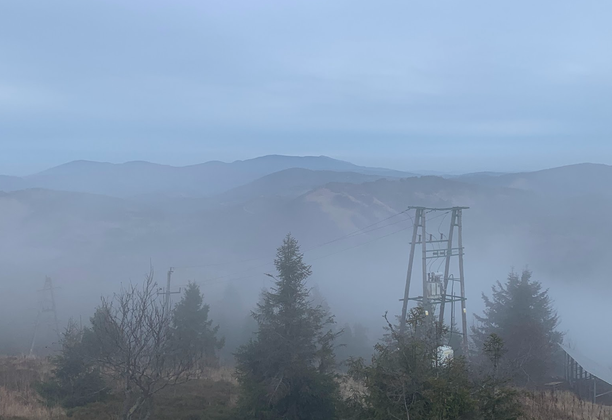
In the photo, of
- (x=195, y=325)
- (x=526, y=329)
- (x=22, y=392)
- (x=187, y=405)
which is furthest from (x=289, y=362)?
(x=195, y=325)

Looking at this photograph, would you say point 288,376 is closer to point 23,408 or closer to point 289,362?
point 289,362

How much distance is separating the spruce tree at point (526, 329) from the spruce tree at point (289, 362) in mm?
7720

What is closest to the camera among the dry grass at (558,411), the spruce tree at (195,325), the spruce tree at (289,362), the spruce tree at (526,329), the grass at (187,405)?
the dry grass at (558,411)

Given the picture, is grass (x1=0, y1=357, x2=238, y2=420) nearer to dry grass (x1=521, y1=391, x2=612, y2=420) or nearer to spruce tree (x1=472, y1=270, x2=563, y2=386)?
dry grass (x1=521, y1=391, x2=612, y2=420)

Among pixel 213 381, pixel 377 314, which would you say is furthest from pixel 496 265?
pixel 213 381

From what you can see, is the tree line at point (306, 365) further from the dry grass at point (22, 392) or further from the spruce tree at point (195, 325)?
the spruce tree at point (195, 325)

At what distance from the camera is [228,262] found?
78.9m

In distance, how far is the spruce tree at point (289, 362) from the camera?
36.0ft

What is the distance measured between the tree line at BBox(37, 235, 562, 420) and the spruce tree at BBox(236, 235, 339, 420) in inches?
0.9

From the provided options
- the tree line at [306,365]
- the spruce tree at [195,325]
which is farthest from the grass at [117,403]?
the spruce tree at [195,325]

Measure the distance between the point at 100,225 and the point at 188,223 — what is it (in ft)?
52.3

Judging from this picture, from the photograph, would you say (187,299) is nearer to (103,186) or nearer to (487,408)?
(487,408)

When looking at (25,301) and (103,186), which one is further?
(103,186)

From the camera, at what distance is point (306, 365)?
11.2m
